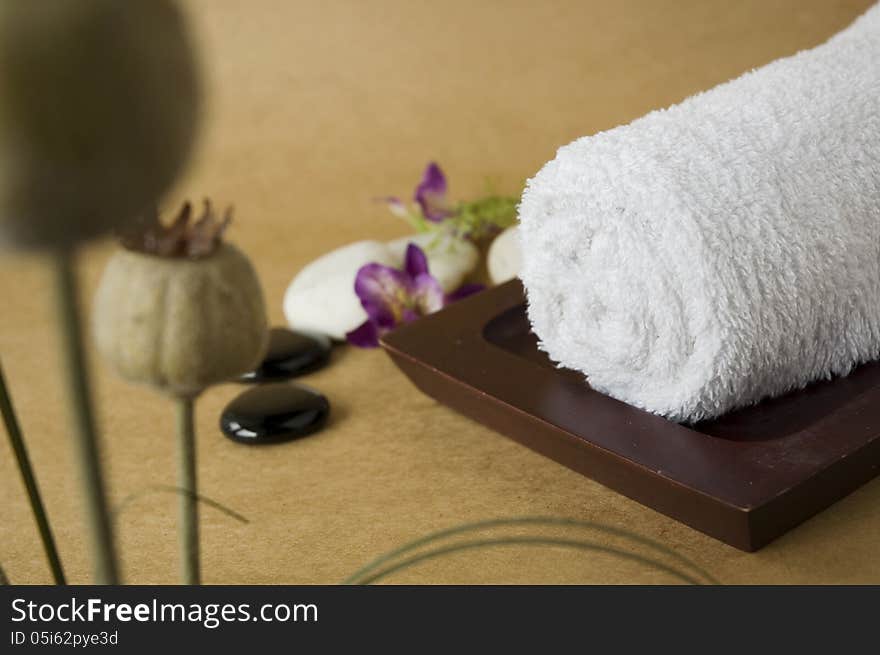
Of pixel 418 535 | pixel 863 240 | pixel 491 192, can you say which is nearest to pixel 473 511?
pixel 418 535

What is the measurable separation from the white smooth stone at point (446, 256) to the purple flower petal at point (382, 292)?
0.09 m

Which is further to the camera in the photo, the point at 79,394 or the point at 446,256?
the point at 446,256

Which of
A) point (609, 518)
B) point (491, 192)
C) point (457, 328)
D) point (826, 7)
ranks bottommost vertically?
point (609, 518)

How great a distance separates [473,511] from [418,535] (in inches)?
1.4

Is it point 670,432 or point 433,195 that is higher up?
point 433,195

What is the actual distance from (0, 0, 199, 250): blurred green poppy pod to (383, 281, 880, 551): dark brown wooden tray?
0.35 meters

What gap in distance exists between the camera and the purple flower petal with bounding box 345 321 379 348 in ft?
2.53

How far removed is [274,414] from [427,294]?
154 mm

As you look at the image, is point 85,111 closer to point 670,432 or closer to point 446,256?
point 670,432

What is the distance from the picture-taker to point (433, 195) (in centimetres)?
93

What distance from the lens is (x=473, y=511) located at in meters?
0.60

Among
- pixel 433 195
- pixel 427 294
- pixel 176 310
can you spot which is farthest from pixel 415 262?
pixel 176 310

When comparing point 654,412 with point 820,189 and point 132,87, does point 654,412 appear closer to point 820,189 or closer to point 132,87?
point 820,189

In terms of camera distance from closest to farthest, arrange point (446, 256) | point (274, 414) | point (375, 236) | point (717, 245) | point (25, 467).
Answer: point (25, 467)
point (717, 245)
point (274, 414)
point (446, 256)
point (375, 236)
